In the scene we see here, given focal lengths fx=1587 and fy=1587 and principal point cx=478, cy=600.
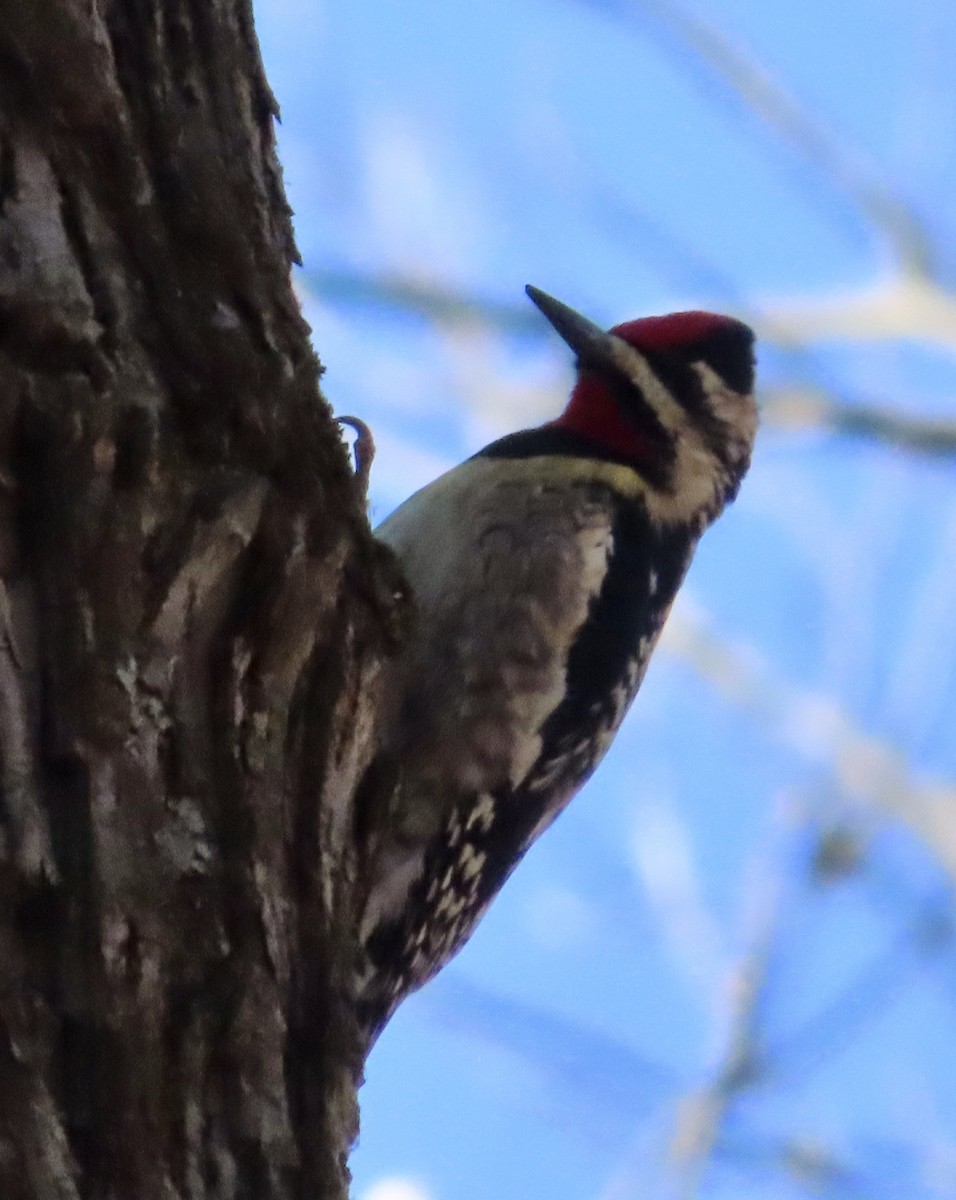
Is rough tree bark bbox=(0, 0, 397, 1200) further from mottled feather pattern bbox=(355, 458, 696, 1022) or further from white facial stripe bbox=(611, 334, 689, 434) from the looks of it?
white facial stripe bbox=(611, 334, 689, 434)

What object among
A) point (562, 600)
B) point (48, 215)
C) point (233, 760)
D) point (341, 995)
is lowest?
point (341, 995)

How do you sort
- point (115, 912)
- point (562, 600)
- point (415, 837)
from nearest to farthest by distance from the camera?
point (115, 912) → point (415, 837) → point (562, 600)

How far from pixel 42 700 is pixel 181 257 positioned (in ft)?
2.06

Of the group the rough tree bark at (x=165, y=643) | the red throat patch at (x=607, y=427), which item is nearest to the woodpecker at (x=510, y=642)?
the red throat patch at (x=607, y=427)

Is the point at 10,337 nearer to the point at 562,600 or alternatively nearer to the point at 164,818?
the point at 164,818

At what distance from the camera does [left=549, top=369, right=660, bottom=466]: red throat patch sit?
10.00 feet

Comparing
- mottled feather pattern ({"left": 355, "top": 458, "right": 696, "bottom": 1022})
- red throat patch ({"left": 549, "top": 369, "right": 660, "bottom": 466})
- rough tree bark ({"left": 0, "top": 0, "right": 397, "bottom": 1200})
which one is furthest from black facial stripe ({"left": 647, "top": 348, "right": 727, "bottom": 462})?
rough tree bark ({"left": 0, "top": 0, "right": 397, "bottom": 1200})

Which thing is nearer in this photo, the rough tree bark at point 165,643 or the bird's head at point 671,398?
the rough tree bark at point 165,643

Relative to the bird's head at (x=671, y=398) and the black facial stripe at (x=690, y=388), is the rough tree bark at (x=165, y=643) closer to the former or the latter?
the bird's head at (x=671, y=398)

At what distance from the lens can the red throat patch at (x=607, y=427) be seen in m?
3.05

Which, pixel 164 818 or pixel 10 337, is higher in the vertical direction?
pixel 10 337

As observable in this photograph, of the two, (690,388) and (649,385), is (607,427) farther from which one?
(690,388)

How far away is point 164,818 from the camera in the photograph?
4.95 feet

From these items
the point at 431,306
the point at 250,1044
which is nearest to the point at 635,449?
the point at 250,1044
